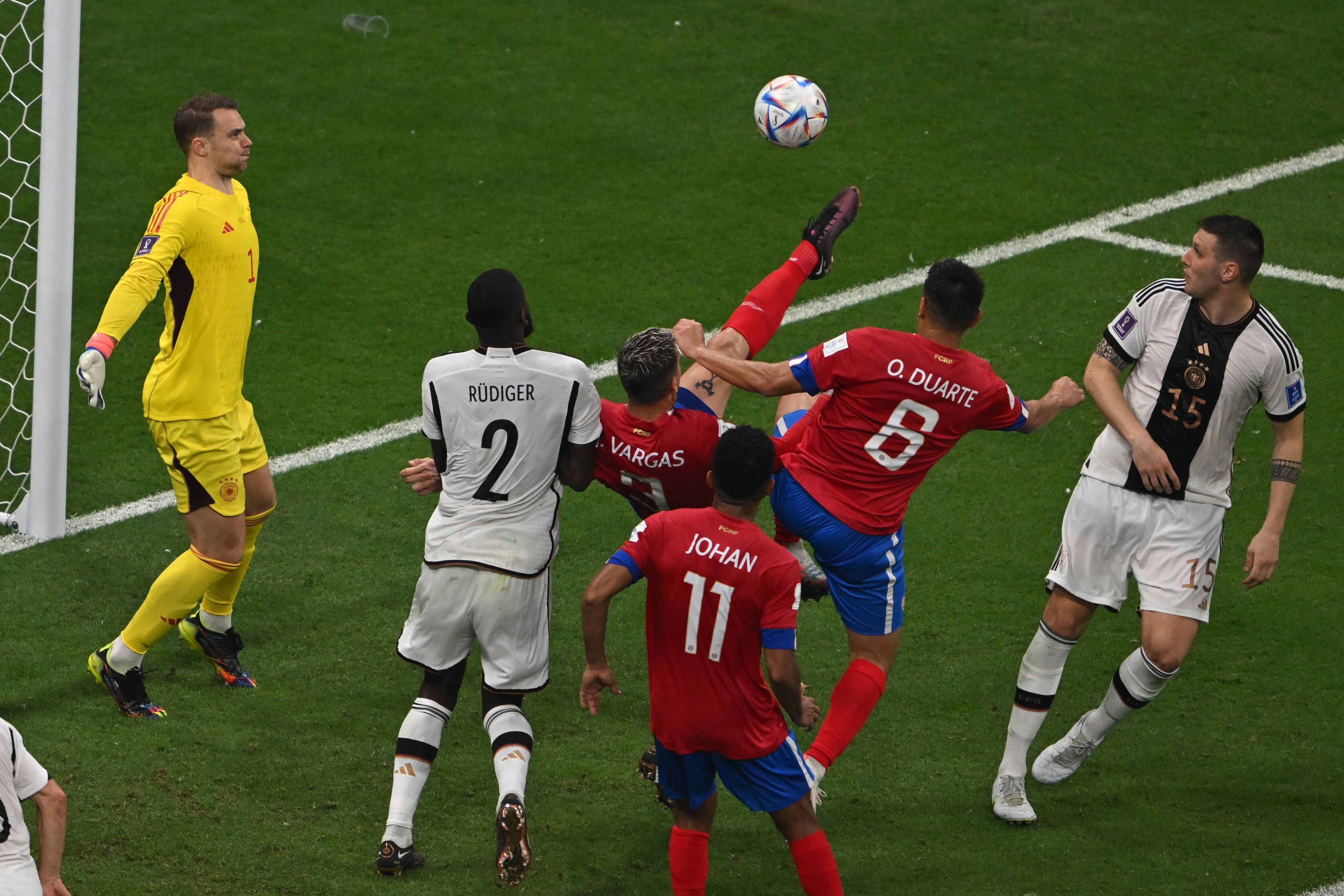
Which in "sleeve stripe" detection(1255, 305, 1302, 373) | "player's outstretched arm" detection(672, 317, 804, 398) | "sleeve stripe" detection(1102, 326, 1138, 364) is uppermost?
"sleeve stripe" detection(1255, 305, 1302, 373)

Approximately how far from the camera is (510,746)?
5082 millimetres

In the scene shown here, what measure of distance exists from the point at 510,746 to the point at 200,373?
202 cm

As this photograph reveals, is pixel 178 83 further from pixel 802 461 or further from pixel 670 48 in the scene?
pixel 802 461

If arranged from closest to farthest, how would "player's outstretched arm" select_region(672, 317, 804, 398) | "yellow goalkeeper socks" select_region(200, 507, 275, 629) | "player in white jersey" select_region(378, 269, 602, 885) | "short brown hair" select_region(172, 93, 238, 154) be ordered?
1. "player in white jersey" select_region(378, 269, 602, 885)
2. "player's outstretched arm" select_region(672, 317, 804, 398)
3. "short brown hair" select_region(172, 93, 238, 154)
4. "yellow goalkeeper socks" select_region(200, 507, 275, 629)

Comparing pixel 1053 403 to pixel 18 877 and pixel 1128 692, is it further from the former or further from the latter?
pixel 18 877

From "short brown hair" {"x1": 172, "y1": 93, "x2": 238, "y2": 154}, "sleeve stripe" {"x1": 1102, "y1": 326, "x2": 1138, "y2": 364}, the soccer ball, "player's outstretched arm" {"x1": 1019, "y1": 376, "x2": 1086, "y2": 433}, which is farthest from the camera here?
the soccer ball

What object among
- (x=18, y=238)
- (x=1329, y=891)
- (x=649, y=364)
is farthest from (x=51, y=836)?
(x=18, y=238)

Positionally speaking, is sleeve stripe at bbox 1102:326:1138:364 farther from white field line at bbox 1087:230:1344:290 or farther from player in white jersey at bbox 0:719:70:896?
white field line at bbox 1087:230:1344:290

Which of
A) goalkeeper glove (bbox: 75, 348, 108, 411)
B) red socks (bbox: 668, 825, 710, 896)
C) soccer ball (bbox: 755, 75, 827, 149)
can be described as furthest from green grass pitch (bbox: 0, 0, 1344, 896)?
soccer ball (bbox: 755, 75, 827, 149)

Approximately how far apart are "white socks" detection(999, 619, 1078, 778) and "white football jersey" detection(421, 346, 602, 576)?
196cm

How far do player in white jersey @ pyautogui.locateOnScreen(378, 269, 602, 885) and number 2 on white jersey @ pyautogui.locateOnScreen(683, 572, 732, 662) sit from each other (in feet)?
2.84

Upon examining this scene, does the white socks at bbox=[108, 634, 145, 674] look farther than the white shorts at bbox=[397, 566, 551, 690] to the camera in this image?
Yes

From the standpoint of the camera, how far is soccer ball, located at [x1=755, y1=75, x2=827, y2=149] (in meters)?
7.16

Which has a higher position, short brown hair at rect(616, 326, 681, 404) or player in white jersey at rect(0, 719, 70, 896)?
short brown hair at rect(616, 326, 681, 404)
